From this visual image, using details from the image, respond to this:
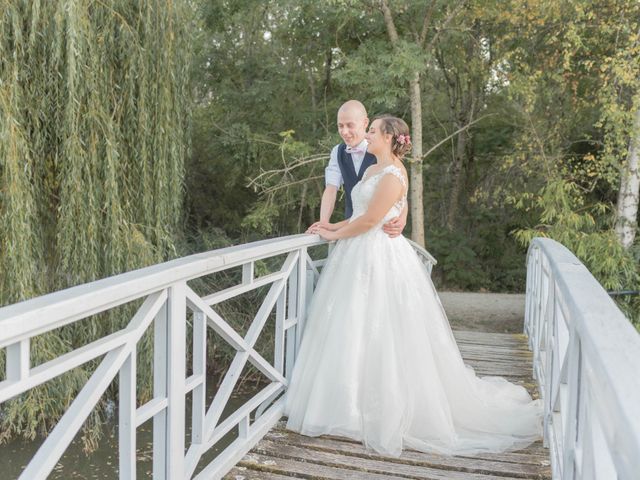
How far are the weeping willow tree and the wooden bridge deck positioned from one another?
2827 millimetres

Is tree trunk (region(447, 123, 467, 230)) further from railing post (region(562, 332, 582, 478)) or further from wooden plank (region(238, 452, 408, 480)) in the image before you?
railing post (region(562, 332, 582, 478))

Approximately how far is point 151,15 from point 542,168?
6319mm

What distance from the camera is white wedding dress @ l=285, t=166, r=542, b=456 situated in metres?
2.82

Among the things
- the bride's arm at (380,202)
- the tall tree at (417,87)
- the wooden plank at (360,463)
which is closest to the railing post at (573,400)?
the wooden plank at (360,463)

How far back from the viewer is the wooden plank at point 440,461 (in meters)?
2.64

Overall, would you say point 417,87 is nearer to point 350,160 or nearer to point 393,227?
point 350,160

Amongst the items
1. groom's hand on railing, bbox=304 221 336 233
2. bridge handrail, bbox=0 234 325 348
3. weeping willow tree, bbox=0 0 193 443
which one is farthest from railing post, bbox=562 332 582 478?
weeping willow tree, bbox=0 0 193 443

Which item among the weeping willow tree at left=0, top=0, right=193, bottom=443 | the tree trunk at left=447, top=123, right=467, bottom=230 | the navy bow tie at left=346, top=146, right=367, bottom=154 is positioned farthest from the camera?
the tree trunk at left=447, top=123, right=467, bottom=230

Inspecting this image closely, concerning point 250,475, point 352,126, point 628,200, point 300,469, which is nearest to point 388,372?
point 300,469

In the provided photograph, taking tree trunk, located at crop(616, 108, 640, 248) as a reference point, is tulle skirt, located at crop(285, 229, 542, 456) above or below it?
below

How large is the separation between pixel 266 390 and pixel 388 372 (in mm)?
607

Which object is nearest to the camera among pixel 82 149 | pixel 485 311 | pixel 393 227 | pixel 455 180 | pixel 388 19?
pixel 393 227

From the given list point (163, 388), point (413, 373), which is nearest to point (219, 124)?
point (413, 373)

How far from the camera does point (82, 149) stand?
4961 mm
